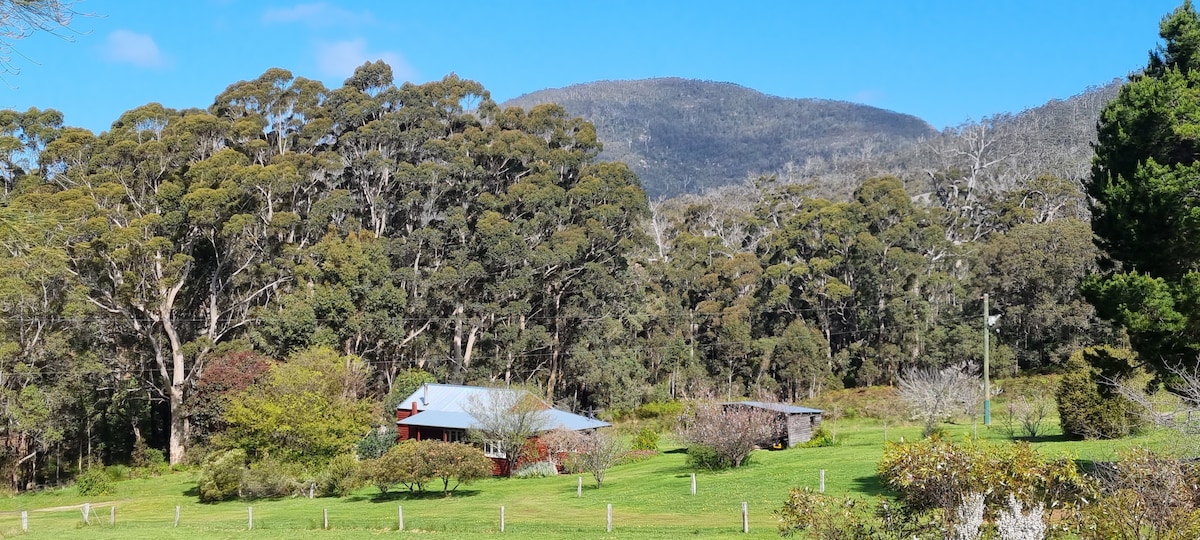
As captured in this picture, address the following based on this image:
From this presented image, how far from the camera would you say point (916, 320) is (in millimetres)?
56500

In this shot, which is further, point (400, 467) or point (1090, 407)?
point (400, 467)

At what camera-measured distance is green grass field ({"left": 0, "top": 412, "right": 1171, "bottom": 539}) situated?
20.1 m

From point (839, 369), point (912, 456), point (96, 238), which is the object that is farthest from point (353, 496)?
point (839, 369)

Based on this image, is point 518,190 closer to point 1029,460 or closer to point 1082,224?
point 1082,224

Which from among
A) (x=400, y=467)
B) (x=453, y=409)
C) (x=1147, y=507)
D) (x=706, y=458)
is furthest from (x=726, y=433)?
(x=1147, y=507)

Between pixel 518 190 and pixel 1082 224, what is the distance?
107ft

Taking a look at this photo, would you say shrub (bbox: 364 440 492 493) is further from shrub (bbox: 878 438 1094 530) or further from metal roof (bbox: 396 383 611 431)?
shrub (bbox: 878 438 1094 530)

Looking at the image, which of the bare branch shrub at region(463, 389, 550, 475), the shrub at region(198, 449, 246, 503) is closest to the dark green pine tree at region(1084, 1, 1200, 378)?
the bare branch shrub at region(463, 389, 550, 475)

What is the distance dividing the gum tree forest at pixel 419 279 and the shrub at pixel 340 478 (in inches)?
92.0

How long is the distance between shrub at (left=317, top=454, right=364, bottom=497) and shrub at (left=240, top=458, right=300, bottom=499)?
3.19 feet

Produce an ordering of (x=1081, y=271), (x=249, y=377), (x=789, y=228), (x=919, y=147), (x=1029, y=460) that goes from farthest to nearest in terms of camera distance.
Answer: (x=919, y=147) → (x=789, y=228) → (x=1081, y=271) → (x=249, y=377) → (x=1029, y=460)

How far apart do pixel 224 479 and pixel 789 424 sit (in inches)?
794

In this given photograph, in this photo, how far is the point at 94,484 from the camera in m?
37.1

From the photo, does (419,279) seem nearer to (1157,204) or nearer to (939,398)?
(939,398)
